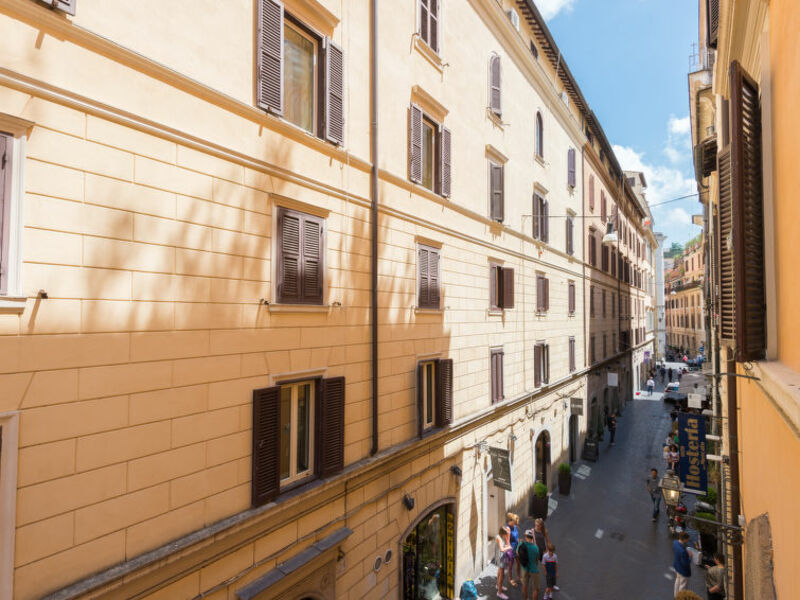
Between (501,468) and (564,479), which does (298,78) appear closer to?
(501,468)

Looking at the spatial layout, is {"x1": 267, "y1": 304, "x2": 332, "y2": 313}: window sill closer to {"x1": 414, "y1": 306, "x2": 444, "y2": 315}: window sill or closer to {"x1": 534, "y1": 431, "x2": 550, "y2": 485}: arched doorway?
{"x1": 414, "y1": 306, "x2": 444, "y2": 315}: window sill

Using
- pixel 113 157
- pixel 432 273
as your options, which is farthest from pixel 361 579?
pixel 113 157

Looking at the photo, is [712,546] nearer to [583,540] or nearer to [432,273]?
[583,540]

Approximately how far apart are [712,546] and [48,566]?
54.3ft

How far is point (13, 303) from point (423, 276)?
773 centimetres

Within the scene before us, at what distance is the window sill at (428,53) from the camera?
10.5 m

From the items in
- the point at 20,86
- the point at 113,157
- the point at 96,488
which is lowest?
the point at 96,488

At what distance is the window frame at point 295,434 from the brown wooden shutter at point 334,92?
4299 mm

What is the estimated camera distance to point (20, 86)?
438cm

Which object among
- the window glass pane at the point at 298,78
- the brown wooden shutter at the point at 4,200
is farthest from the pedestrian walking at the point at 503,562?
the brown wooden shutter at the point at 4,200

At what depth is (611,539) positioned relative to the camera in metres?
15.0

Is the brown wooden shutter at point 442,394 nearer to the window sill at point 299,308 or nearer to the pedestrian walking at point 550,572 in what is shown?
the window sill at point 299,308

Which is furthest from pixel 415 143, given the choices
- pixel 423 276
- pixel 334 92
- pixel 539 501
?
pixel 539 501

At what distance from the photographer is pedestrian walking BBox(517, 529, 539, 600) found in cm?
1147
